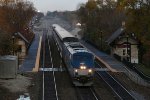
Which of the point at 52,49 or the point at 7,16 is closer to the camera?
the point at 52,49

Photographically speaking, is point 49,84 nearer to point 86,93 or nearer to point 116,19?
point 86,93

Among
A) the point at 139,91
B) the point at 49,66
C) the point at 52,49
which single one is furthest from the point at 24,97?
the point at 52,49

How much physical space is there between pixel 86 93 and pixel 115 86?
4465mm

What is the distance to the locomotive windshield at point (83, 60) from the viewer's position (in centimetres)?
3806

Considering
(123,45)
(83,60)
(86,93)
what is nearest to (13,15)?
(123,45)

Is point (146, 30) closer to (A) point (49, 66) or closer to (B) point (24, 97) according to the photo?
(A) point (49, 66)

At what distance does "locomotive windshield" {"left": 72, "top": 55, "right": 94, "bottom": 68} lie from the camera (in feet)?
A: 125

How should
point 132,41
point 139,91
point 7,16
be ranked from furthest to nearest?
1. point 7,16
2. point 132,41
3. point 139,91

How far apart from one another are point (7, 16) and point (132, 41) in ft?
90.1

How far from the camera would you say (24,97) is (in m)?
33.3

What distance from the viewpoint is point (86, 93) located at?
36.1 metres

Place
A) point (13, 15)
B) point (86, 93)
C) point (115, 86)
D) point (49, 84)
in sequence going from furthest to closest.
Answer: point (13, 15) → point (49, 84) → point (115, 86) → point (86, 93)

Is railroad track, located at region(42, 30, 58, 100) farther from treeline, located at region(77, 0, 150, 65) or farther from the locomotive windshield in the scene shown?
treeline, located at region(77, 0, 150, 65)

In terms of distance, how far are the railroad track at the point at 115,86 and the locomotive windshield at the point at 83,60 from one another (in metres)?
3.07
